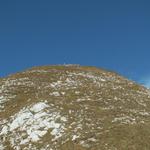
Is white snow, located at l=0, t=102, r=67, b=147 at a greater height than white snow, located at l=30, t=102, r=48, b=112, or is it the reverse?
white snow, located at l=30, t=102, r=48, b=112

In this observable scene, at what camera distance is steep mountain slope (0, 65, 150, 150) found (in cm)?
3038

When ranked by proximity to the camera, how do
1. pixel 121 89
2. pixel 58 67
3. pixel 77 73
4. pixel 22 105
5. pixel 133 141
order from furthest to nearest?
pixel 58 67, pixel 77 73, pixel 121 89, pixel 22 105, pixel 133 141

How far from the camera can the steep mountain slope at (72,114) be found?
3038 cm

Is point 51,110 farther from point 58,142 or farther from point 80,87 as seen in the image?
point 80,87

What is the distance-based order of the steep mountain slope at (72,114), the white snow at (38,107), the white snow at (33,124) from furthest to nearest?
1. the white snow at (38,107)
2. the white snow at (33,124)
3. the steep mountain slope at (72,114)

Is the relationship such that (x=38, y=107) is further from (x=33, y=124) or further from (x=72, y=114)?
(x=72, y=114)

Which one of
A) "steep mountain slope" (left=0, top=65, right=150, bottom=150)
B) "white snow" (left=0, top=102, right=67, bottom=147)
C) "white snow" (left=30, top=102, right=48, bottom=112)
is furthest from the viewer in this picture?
"white snow" (left=30, top=102, right=48, bottom=112)

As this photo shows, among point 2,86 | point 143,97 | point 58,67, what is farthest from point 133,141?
point 58,67

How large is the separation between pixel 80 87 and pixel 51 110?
949cm

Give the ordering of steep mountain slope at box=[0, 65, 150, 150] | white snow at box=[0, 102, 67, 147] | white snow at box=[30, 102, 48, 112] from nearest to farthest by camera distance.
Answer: steep mountain slope at box=[0, 65, 150, 150], white snow at box=[0, 102, 67, 147], white snow at box=[30, 102, 48, 112]

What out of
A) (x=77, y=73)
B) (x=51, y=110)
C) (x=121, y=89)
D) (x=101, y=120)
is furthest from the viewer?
(x=77, y=73)

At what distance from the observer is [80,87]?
4562 centimetres

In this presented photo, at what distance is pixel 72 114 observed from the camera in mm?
35500

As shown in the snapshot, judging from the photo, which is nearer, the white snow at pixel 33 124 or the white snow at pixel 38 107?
the white snow at pixel 33 124
